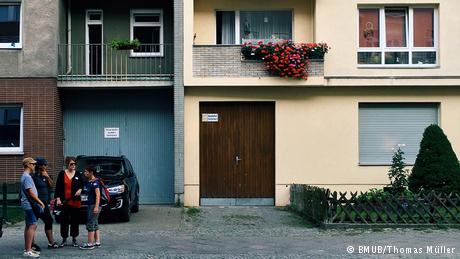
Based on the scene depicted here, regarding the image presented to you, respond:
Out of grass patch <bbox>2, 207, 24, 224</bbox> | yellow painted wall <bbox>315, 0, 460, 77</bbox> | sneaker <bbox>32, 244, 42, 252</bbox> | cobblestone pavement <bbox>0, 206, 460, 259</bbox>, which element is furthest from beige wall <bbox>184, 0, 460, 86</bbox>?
sneaker <bbox>32, 244, 42, 252</bbox>

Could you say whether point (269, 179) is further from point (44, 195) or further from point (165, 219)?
point (44, 195)

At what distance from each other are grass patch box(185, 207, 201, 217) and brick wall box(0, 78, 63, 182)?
434 centimetres

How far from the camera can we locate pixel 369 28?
70.4 feet

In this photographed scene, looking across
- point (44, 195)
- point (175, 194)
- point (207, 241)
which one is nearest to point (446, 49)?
point (175, 194)

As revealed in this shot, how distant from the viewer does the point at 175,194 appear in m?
20.6

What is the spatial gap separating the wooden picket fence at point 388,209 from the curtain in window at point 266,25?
24.6ft

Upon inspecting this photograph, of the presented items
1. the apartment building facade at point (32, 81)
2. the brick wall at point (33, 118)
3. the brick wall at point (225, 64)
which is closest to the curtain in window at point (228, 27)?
the brick wall at point (225, 64)

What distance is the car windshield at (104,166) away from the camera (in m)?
17.6

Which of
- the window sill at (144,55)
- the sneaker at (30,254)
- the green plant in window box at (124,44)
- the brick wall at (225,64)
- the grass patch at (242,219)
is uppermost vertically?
the green plant in window box at (124,44)

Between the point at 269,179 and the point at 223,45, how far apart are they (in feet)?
14.2

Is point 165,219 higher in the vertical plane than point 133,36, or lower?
lower

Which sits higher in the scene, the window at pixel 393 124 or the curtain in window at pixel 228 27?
the curtain in window at pixel 228 27

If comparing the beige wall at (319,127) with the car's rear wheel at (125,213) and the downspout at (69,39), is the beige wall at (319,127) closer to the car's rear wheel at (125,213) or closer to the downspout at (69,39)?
the downspout at (69,39)

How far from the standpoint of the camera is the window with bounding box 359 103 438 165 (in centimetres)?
2148
